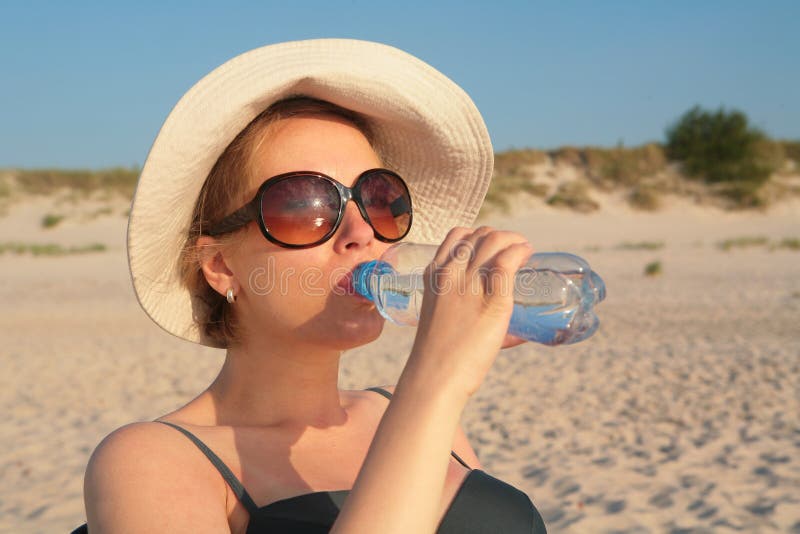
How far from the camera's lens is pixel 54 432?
6.74 meters

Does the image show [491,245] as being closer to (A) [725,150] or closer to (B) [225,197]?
(B) [225,197]

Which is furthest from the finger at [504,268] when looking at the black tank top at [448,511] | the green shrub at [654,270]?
the green shrub at [654,270]

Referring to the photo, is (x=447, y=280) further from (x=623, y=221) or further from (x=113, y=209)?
(x=113, y=209)

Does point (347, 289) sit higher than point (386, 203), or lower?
lower

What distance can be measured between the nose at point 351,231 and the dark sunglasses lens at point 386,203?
0.10 feet

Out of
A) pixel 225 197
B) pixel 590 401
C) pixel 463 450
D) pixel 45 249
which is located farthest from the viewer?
pixel 45 249

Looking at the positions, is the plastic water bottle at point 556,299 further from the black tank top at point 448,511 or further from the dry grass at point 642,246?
the dry grass at point 642,246

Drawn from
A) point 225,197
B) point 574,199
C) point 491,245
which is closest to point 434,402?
point 491,245

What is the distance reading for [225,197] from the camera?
1.92 m

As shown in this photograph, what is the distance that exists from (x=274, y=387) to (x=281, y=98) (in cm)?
74

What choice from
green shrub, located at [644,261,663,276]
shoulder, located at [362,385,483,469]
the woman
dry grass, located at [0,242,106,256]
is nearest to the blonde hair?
the woman

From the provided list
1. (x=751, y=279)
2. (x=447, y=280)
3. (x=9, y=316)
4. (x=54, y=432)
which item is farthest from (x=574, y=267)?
(x=751, y=279)

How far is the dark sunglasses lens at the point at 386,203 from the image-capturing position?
1.90 m

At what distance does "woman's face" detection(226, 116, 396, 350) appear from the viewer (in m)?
1.78
